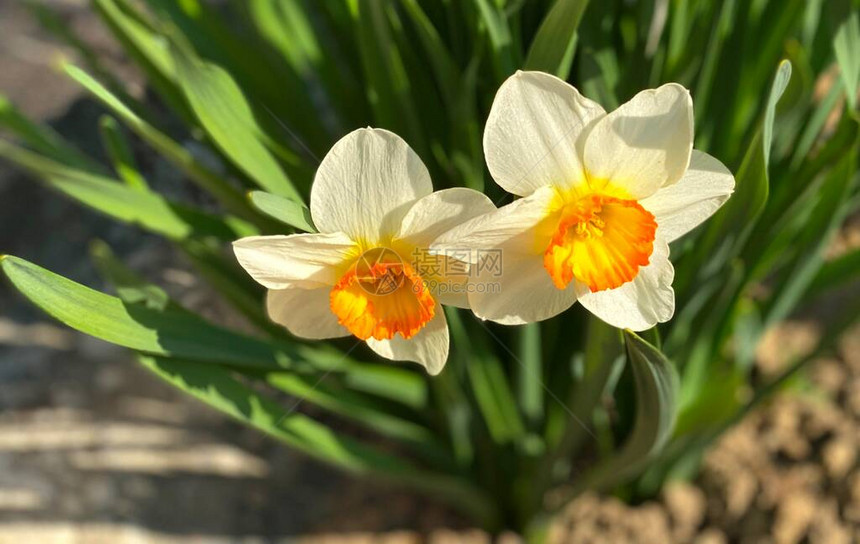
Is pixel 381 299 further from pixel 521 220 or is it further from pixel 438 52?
pixel 438 52

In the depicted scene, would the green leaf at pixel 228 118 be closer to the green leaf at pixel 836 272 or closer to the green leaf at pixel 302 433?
the green leaf at pixel 302 433

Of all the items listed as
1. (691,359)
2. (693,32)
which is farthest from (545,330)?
(693,32)

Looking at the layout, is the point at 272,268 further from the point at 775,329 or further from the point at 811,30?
the point at 775,329

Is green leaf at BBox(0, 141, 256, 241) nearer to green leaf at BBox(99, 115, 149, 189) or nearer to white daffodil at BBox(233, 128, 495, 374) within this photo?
green leaf at BBox(99, 115, 149, 189)

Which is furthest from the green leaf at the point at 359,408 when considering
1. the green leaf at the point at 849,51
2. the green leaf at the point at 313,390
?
the green leaf at the point at 849,51

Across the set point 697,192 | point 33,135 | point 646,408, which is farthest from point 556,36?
point 33,135

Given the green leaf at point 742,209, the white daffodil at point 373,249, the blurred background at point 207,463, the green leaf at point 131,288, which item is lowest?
the blurred background at point 207,463
